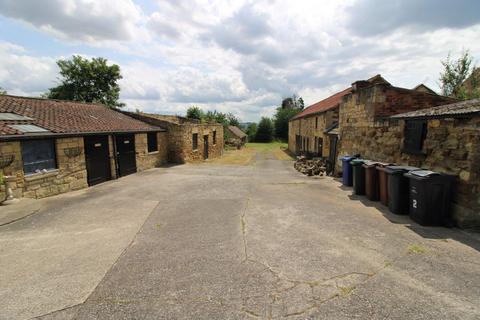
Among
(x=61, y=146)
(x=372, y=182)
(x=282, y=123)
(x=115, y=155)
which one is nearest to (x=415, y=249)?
(x=372, y=182)

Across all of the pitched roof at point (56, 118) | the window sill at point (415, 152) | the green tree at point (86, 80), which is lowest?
the window sill at point (415, 152)

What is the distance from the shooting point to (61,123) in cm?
1049

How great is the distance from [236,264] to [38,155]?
8.77m

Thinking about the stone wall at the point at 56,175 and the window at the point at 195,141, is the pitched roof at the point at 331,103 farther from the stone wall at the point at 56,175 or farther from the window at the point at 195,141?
the stone wall at the point at 56,175

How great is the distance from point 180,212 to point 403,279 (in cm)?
529

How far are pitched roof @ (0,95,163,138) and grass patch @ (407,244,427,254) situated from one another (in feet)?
36.2

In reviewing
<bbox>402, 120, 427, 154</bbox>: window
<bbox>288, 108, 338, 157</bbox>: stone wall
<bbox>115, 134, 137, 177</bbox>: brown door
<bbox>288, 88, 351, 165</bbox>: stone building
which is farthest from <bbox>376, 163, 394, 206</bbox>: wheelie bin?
<bbox>115, 134, 137, 177</bbox>: brown door

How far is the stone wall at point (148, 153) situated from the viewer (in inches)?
569

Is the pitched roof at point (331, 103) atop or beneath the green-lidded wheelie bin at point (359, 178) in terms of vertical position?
atop

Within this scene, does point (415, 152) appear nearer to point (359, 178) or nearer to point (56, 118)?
point (359, 178)

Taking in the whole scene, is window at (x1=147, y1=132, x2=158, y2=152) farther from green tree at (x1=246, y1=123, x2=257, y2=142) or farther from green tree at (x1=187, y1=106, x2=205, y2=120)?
green tree at (x1=246, y1=123, x2=257, y2=142)

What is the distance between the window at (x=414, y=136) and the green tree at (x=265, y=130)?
55263 mm

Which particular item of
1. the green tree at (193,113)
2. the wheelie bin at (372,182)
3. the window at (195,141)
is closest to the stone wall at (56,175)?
the window at (195,141)

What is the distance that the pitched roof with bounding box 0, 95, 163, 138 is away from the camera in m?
8.68
